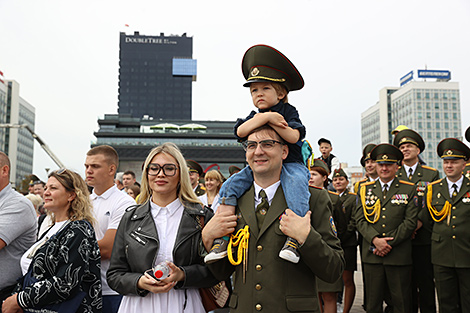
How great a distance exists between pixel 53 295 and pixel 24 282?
42 cm

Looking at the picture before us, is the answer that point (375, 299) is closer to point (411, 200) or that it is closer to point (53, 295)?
point (411, 200)

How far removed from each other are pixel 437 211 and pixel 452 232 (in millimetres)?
371

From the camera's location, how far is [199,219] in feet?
11.6

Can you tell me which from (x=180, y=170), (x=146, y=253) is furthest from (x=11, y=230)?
(x=180, y=170)

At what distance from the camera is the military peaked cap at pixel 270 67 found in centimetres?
302

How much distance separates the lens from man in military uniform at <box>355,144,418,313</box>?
598 cm

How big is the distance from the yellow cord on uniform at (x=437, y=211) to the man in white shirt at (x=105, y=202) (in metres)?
4.37

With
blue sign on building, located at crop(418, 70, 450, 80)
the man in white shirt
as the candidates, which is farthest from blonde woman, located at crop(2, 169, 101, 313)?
blue sign on building, located at crop(418, 70, 450, 80)

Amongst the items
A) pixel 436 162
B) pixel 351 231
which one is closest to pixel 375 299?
pixel 351 231

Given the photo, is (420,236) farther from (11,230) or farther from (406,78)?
(406,78)

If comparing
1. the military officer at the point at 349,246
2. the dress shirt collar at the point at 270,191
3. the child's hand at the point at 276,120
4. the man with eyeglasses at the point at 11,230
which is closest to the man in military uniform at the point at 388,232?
the military officer at the point at 349,246

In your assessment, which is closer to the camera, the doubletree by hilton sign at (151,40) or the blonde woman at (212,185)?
the blonde woman at (212,185)

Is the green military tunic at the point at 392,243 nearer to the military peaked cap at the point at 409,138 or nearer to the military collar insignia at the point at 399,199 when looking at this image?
the military collar insignia at the point at 399,199

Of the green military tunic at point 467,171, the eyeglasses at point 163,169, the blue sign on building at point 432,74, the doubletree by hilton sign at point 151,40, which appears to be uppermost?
the doubletree by hilton sign at point 151,40
